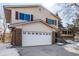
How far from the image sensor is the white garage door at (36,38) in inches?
111

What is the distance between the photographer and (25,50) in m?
2.77

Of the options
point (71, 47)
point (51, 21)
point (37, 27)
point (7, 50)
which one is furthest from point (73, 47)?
point (7, 50)

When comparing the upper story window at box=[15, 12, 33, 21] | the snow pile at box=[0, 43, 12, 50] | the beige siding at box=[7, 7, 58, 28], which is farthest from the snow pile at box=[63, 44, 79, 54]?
the snow pile at box=[0, 43, 12, 50]

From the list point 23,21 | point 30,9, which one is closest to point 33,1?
point 30,9

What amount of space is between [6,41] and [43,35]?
26.6 inches

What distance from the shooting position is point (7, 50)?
107 inches

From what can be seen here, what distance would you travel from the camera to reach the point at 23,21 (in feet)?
9.14

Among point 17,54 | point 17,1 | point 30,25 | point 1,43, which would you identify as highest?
point 17,1

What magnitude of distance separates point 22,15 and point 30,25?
23 centimetres

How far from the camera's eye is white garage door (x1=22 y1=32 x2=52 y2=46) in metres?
2.83

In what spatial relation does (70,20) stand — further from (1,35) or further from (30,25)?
(1,35)

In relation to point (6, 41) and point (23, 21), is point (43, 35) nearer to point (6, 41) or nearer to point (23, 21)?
point (23, 21)

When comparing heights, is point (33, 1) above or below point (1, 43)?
above

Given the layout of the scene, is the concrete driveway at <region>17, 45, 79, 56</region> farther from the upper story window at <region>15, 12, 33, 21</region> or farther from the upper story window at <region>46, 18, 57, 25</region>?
the upper story window at <region>15, 12, 33, 21</region>
